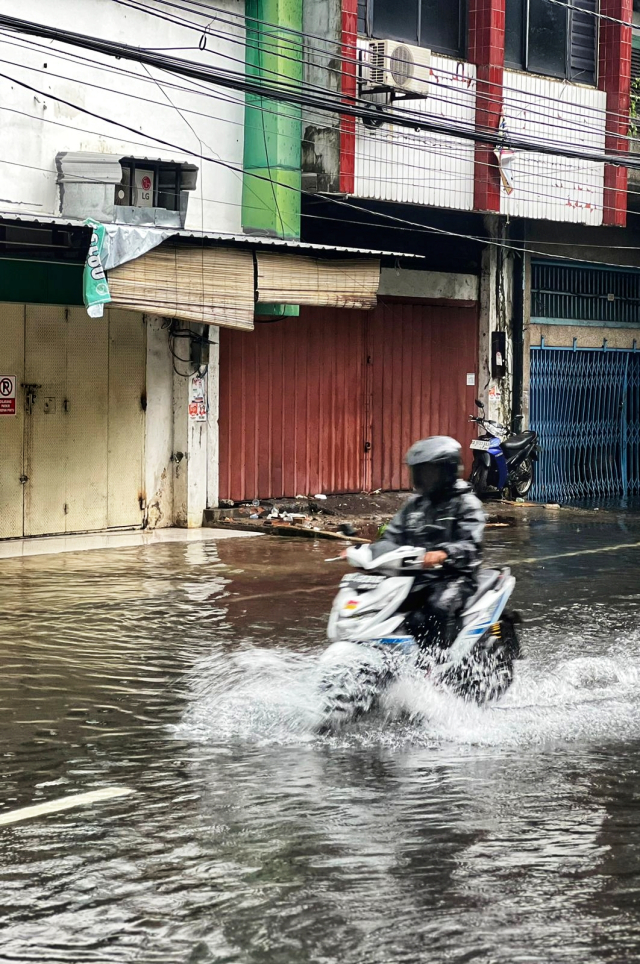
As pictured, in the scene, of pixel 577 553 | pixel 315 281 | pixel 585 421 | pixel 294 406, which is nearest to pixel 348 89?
pixel 315 281

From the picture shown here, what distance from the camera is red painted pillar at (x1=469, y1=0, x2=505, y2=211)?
17703 mm

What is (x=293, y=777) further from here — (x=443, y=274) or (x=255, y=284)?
(x=443, y=274)

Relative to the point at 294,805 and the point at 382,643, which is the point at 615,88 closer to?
the point at 382,643

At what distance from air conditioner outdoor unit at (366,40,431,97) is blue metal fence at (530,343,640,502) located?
5522 millimetres

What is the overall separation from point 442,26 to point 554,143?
2241mm

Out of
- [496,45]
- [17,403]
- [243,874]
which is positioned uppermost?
[496,45]

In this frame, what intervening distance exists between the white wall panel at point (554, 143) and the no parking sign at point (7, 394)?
735cm

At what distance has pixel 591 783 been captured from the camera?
6.04 m

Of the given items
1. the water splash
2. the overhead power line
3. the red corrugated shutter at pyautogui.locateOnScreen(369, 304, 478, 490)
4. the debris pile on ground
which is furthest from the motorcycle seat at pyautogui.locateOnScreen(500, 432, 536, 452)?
the water splash

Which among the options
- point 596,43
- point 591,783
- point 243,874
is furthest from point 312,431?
point 243,874

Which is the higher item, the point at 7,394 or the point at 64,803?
the point at 7,394

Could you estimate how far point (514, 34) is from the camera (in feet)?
61.4

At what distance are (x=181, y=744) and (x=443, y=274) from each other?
44.4 feet

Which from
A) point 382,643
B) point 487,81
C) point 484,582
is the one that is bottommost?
point 382,643
